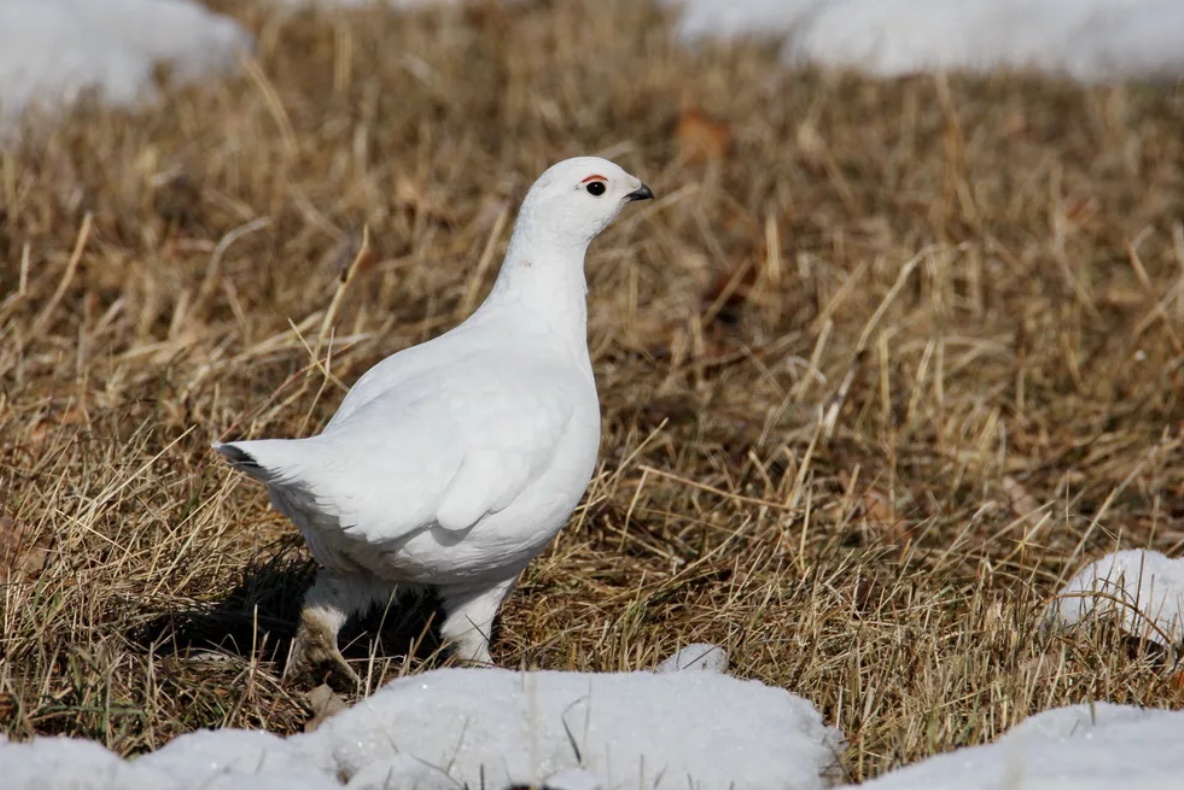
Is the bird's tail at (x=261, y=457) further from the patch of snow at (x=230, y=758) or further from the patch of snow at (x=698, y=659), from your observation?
the patch of snow at (x=698, y=659)

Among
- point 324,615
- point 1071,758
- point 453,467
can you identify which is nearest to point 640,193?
point 453,467

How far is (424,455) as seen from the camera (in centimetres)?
262

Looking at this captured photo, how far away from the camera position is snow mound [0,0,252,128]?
20.0 feet

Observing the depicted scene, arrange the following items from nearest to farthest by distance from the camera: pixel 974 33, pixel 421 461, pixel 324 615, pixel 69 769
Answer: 1. pixel 69 769
2. pixel 421 461
3. pixel 324 615
4. pixel 974 33

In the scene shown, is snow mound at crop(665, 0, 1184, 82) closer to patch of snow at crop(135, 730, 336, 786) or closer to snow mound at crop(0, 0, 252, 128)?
snow mound at crop(0, 0, 252, 128)

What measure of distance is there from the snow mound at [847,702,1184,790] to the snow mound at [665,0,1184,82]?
5.33 m

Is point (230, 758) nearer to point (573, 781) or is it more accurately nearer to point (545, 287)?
point (573, 781)

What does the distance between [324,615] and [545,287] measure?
0.88m

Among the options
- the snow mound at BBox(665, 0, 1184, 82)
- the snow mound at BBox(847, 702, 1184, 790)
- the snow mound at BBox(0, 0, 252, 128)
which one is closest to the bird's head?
the snow mound at BBox(847, 702, 1184, 790)

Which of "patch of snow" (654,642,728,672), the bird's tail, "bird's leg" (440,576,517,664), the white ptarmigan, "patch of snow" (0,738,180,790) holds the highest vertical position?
the bird's tail

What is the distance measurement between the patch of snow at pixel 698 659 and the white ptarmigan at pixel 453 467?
1.23 ft

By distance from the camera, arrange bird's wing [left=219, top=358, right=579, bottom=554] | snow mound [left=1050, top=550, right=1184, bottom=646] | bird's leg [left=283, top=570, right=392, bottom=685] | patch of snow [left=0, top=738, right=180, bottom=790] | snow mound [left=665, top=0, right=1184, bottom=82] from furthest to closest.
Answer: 1. snow mound [left=665, top=0, right=1184, bottom=82]
2. snow mound [left=1050, top=550, right=1184, bottom=646]
3. bird's leg [left=283, top=570, right=392, bottom=685]
4. bird's wing [left=219, top=358, right=579, bottom=554]
5. patch of snow [left=0, top=738, right=180, bottom=790]

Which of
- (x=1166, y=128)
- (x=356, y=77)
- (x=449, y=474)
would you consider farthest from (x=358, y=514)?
(x=1166, y=128)

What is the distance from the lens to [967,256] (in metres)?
5.23
